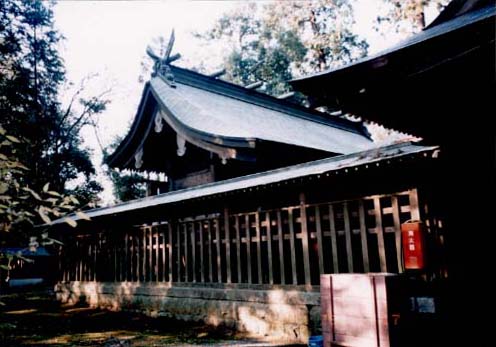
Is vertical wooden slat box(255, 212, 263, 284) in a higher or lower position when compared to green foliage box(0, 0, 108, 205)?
lower

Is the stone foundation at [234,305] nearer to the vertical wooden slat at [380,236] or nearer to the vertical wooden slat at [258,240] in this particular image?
the vertical wooden slat at [258,240]

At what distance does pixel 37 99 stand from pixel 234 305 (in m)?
21.8

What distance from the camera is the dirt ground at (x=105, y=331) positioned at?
788 cm

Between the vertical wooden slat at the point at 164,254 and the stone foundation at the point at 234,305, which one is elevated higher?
the vertical wooden slat at the point at 164,254

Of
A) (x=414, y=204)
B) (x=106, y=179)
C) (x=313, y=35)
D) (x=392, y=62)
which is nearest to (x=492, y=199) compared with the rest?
(x=414, y=204)

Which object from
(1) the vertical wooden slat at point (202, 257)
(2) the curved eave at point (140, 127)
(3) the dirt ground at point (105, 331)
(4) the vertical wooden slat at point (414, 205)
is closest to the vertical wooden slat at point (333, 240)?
(4) the vertical wooden slat at point (414, 205)

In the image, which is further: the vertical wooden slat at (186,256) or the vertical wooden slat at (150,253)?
the vertical wooden slat at (150,253)

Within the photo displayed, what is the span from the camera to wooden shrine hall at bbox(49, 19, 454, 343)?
23.5 feet

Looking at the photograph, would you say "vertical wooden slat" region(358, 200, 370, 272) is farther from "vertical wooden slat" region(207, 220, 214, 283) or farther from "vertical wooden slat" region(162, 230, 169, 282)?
"vertical wooden slat" region(162, 230, 169, 282)

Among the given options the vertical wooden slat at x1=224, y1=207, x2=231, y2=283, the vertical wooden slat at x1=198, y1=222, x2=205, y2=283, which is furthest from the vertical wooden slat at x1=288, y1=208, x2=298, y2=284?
the vertical wooden slat at x1=198, y1=222, x2=205, y2=283

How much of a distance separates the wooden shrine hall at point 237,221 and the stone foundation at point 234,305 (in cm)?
3

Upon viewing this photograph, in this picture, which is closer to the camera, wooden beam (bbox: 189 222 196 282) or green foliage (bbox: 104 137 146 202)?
wooden beam (bbox: 189 222 196 282)

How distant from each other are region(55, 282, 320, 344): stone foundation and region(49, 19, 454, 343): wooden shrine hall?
27 millimetres

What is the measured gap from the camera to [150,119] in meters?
14.2
